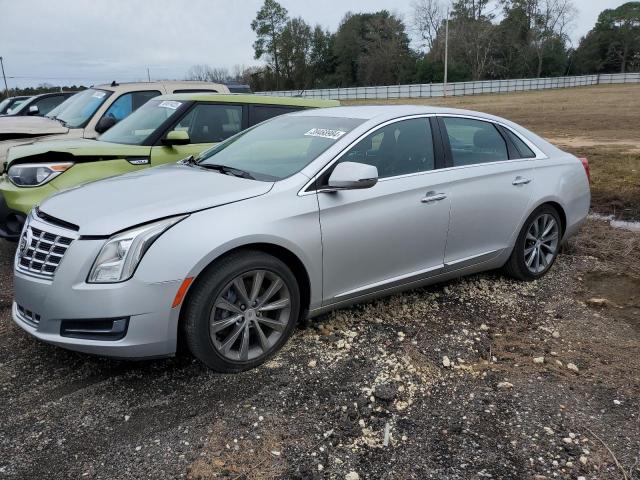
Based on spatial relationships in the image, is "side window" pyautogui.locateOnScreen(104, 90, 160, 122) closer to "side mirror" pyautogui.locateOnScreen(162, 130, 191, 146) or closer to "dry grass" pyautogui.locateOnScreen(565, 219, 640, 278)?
"side mirror" pyautogui.locateOnScreen(162, 130, 191, 146)

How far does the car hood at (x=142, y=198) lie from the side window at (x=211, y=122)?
2243mm

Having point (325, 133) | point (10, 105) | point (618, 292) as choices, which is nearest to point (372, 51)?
point (10, 105)

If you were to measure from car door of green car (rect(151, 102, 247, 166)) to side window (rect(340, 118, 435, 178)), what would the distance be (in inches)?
101

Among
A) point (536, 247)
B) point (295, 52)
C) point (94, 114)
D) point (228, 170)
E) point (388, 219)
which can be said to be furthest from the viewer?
point (295, 52)

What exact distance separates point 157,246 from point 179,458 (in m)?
1.10

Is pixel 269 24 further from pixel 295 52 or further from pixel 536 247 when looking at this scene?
pixel 536 247

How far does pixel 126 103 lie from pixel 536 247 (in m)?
5.73

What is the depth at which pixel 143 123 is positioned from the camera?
6.25 m

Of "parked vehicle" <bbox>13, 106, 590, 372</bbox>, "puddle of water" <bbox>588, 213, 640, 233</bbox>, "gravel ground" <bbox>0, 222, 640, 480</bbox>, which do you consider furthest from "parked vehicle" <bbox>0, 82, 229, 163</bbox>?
"puddle of water" <bbox>588, 213, 640, 233</bbox>

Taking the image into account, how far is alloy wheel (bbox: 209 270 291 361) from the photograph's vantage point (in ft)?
11.0

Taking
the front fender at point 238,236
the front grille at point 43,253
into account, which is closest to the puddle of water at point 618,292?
the front fender at point 238,236

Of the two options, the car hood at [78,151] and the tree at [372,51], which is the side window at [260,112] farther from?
the tree at [372,51]

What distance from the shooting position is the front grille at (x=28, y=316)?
10.9 feet

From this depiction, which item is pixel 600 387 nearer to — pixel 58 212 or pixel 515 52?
pixel 58 212
